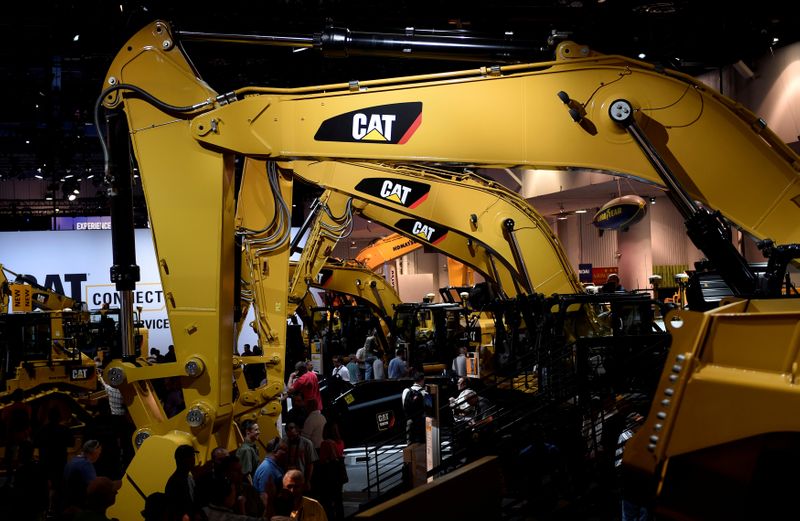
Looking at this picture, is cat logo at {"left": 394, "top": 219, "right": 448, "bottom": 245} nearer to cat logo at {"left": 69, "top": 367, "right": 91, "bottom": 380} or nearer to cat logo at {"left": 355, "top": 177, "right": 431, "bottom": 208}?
cat logo at {"left": 355, "top": 177, "right": 431, "bottom": 208}

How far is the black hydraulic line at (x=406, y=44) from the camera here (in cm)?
761

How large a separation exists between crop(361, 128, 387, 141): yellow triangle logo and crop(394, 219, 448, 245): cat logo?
28.9 ft

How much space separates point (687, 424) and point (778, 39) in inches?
554

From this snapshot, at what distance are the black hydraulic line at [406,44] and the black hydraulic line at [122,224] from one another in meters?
1.44

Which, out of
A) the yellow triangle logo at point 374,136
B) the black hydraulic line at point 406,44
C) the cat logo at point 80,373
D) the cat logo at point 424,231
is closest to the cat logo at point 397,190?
the cat logo at point 424,231

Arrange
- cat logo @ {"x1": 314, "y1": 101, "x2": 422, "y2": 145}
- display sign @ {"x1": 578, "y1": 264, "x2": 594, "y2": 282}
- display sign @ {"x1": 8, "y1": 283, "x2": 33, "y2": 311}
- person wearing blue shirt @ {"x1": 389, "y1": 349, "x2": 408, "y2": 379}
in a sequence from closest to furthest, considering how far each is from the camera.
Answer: cat logo @ {"x1": 314, "y1": 101, "x2": 422, "y2": 145} < person wearing blue shirt @ {"x1": 389, "y1": 349, "x2": 408, "y2": 379} < display sign @ {"x1": 8, "y1": 283, "x2": 33, "y2": 311} < display sign @ {"x1": 578, "y1": 264, "x2": 594, "y2": 282}

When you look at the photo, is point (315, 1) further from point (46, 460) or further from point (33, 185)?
point (33, 185)

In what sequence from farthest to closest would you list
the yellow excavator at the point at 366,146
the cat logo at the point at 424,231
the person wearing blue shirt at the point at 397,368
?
the person wearing blue shirt at the point at 397,368 → the cat logo at the point at 424,231 → the yellow excavator at the point at 366,146

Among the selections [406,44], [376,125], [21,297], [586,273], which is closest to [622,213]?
[406,44]

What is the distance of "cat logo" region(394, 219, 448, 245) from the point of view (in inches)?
639

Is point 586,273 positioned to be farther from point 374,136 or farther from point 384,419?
point 374,136

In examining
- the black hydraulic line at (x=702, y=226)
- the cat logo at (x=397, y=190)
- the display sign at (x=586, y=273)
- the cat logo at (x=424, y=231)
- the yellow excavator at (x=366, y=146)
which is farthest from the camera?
the display sign at (x=586, y=273)

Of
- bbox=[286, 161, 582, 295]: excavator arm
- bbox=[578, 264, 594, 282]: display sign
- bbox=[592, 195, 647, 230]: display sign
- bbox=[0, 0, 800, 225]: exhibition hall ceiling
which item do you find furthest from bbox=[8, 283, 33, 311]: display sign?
bbox=[578, 264, 594, 282]: display sign

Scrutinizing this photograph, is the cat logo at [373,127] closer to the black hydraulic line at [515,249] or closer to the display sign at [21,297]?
the black hydraulic line at [515,249]
